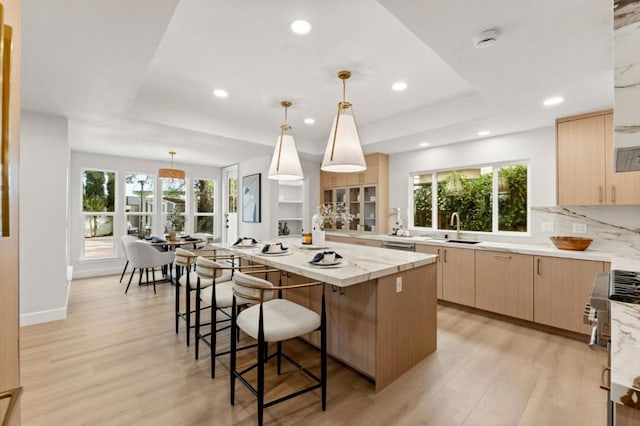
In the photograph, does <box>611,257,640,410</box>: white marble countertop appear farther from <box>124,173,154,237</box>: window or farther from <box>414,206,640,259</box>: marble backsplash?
<box>124,173,154,237</box>: window

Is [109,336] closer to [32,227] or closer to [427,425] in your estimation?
[32,227]

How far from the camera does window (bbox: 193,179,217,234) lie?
23.9ft

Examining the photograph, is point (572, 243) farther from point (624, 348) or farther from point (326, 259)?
point (624, 348)

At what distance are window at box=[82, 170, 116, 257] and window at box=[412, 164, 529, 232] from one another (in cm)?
609

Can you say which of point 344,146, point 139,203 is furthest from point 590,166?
point 139,203

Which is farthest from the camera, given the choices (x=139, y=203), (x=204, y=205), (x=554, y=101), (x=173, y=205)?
(x=204, y=205)

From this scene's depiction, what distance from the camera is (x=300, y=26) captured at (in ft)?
6.95

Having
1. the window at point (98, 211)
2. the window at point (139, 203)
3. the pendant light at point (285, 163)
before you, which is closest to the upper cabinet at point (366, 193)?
the pendant light at point (285, 163)

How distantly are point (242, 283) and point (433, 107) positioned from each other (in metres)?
3.25

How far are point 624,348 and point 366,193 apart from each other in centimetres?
473

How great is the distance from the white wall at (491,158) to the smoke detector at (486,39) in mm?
2533

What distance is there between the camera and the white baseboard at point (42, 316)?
327cm

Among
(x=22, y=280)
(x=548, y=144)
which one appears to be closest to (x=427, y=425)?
(x=548, y=144)

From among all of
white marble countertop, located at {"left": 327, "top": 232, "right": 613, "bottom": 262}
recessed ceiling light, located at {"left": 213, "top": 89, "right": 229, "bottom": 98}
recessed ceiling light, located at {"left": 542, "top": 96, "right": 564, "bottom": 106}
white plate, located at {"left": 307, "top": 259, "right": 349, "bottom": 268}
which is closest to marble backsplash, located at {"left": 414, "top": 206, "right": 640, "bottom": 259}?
white marble countertop, located at {"left": 327, "top": 232, "right": 613, "bottom": 262}
